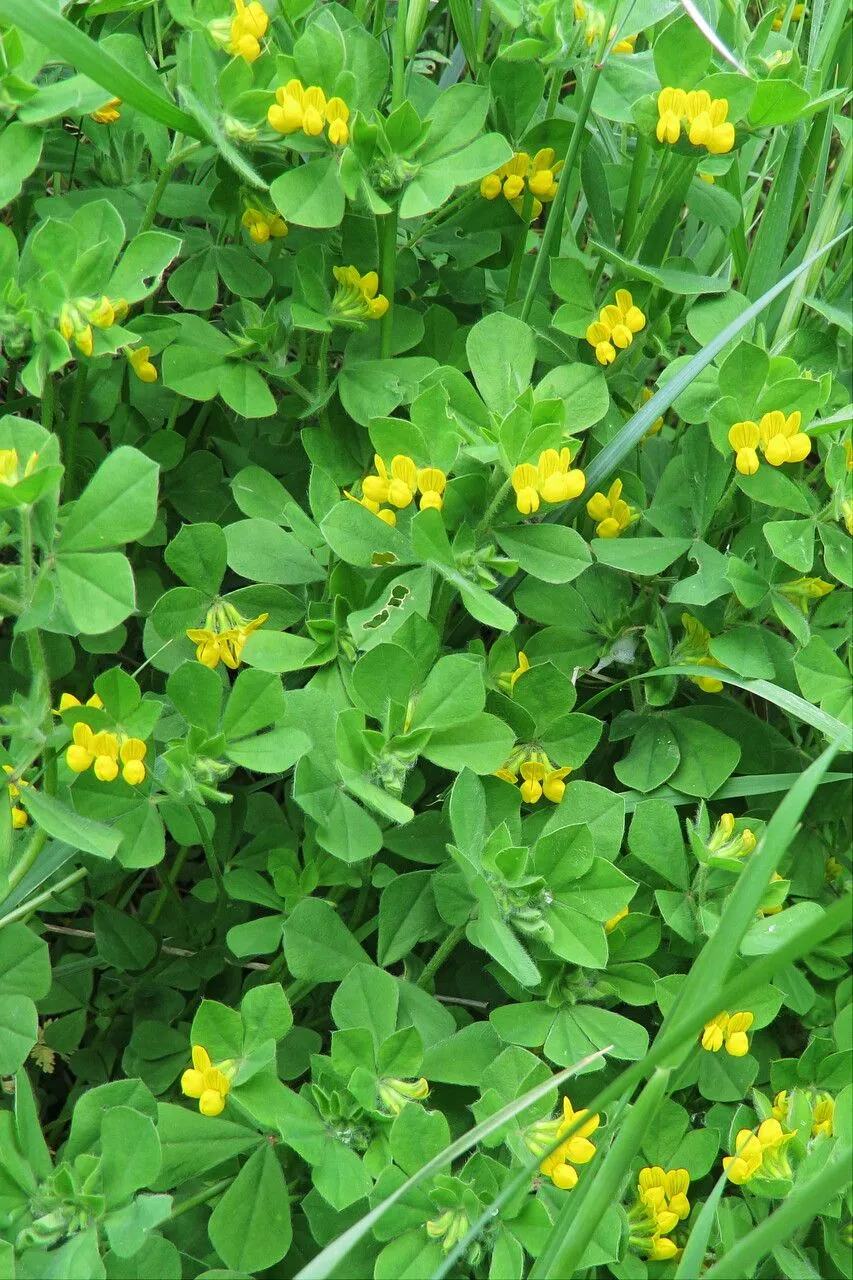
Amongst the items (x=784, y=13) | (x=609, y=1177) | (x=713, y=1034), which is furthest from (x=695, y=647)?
(x=784, y=13)

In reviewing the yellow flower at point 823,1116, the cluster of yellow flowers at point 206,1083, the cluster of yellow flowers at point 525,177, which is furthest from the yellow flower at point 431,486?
the yellow flower at point 823,1116

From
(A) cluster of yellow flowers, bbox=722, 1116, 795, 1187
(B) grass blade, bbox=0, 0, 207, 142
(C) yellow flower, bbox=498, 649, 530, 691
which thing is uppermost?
(B) grass blade, bbox=0, 0, 207, 142

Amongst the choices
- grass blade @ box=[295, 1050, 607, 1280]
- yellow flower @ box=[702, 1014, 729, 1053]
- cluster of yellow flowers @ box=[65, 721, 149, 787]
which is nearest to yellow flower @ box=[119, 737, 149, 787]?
cluster of yellow flowers @ box=[65, 721, 149, 787]

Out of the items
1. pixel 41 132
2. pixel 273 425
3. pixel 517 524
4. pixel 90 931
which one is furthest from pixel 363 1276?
pixel 41 132

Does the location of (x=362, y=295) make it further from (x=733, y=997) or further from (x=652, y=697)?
(x=733, y=997)

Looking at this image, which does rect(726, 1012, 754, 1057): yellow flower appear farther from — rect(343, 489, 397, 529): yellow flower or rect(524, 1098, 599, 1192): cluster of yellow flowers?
rect(343, 489, 397, 529): yellow flower

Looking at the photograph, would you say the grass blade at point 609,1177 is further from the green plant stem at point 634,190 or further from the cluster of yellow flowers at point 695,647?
the green plant stem at point 634,190
